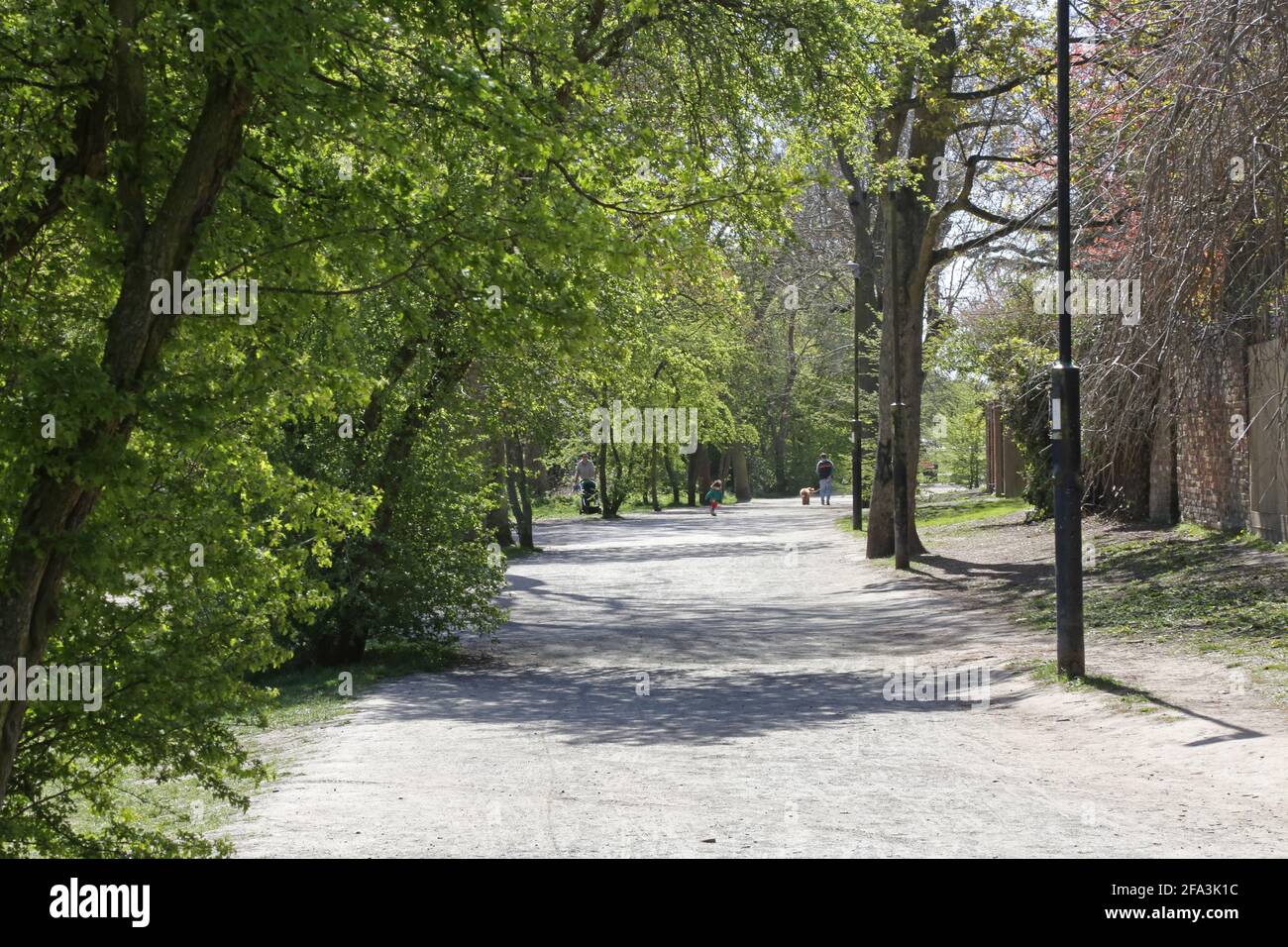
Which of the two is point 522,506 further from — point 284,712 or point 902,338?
point 284,712

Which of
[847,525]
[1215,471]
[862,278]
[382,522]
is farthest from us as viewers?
[847,525]

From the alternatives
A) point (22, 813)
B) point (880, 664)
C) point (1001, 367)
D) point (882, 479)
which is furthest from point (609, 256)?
point (1001, 367)

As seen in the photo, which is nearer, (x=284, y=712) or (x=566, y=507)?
(x=284, y=712)

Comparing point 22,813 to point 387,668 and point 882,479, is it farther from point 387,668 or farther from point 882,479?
point 882,479

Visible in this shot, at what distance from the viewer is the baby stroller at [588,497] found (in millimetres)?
55844

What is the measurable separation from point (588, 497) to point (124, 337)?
4952 cm

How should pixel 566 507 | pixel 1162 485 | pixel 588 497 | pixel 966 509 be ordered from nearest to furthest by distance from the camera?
pixel 1162 485
pixel 966 509
pixel 588 497
pixel 566 507

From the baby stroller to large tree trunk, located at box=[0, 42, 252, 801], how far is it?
47.6m

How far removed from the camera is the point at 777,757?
11219mm

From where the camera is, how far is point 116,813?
27.6 feet

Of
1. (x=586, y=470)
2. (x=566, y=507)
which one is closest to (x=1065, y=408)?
(x=586, y=470)

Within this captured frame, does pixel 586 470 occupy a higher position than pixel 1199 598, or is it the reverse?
pixel 586 470

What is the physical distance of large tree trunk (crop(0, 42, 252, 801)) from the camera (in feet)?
22.6

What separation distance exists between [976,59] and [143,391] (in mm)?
20104
